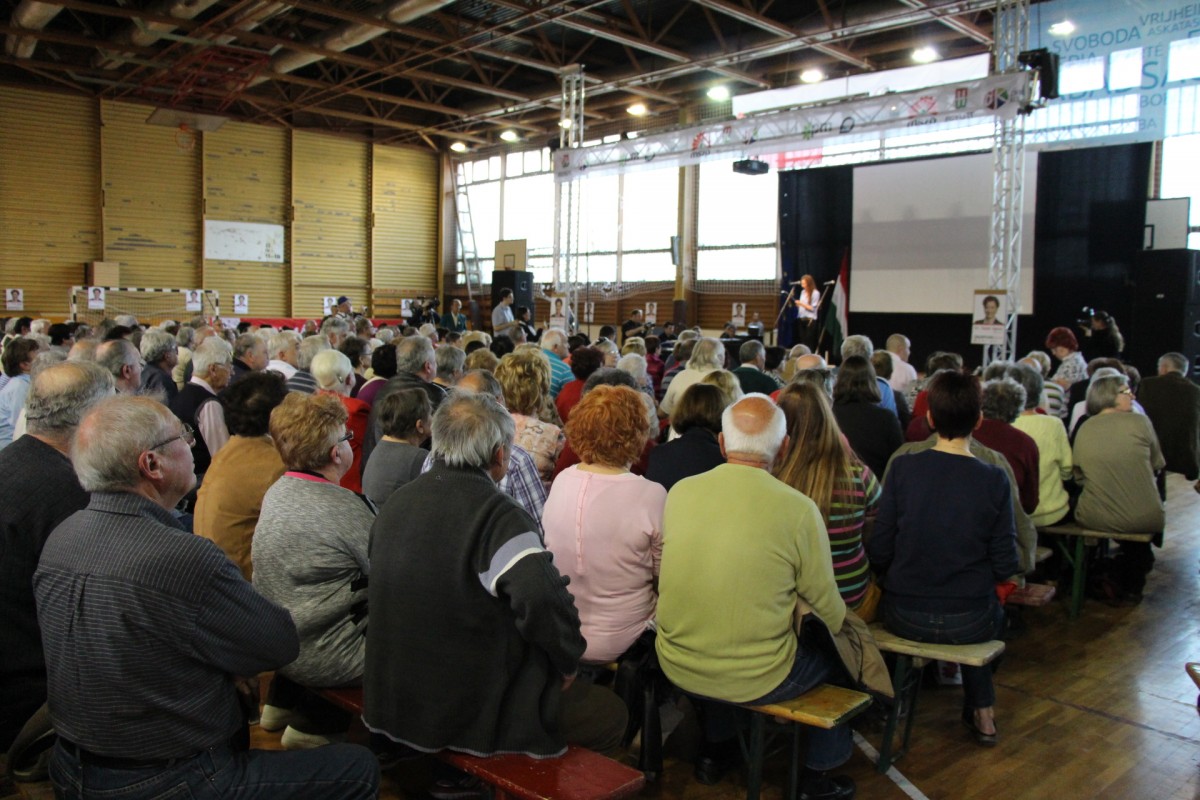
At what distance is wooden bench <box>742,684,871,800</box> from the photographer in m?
2.39

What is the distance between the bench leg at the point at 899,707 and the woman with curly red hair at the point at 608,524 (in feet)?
3.07

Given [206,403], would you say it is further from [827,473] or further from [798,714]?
[798,714]

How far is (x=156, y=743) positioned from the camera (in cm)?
174

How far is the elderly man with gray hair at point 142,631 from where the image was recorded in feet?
5.54

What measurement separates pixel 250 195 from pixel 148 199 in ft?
6.33

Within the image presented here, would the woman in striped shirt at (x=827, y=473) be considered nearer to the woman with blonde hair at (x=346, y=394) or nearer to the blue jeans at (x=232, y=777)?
the blue jeans at (x=232, y=777)

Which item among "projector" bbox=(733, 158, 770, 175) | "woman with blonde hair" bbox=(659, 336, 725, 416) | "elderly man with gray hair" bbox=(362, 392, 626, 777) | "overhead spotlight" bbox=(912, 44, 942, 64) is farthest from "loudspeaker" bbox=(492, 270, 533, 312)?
"elderly man with gray hair" bbox=(362, 392, 626, 777)

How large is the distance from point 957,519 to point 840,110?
866 centimetres

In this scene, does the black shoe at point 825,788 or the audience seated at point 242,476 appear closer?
the black shoe at point 825,788

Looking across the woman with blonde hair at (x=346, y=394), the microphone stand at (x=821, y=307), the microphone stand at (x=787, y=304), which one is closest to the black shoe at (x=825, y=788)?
the woman with blonde hair at (x=346, y=394)

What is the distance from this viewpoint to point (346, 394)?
475 centimetres

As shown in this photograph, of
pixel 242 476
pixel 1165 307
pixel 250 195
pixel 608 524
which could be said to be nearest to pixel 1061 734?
pixel 608 524

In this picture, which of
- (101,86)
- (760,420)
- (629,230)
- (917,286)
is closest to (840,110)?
(917,286)

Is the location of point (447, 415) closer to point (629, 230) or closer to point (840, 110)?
point (840, 110)
